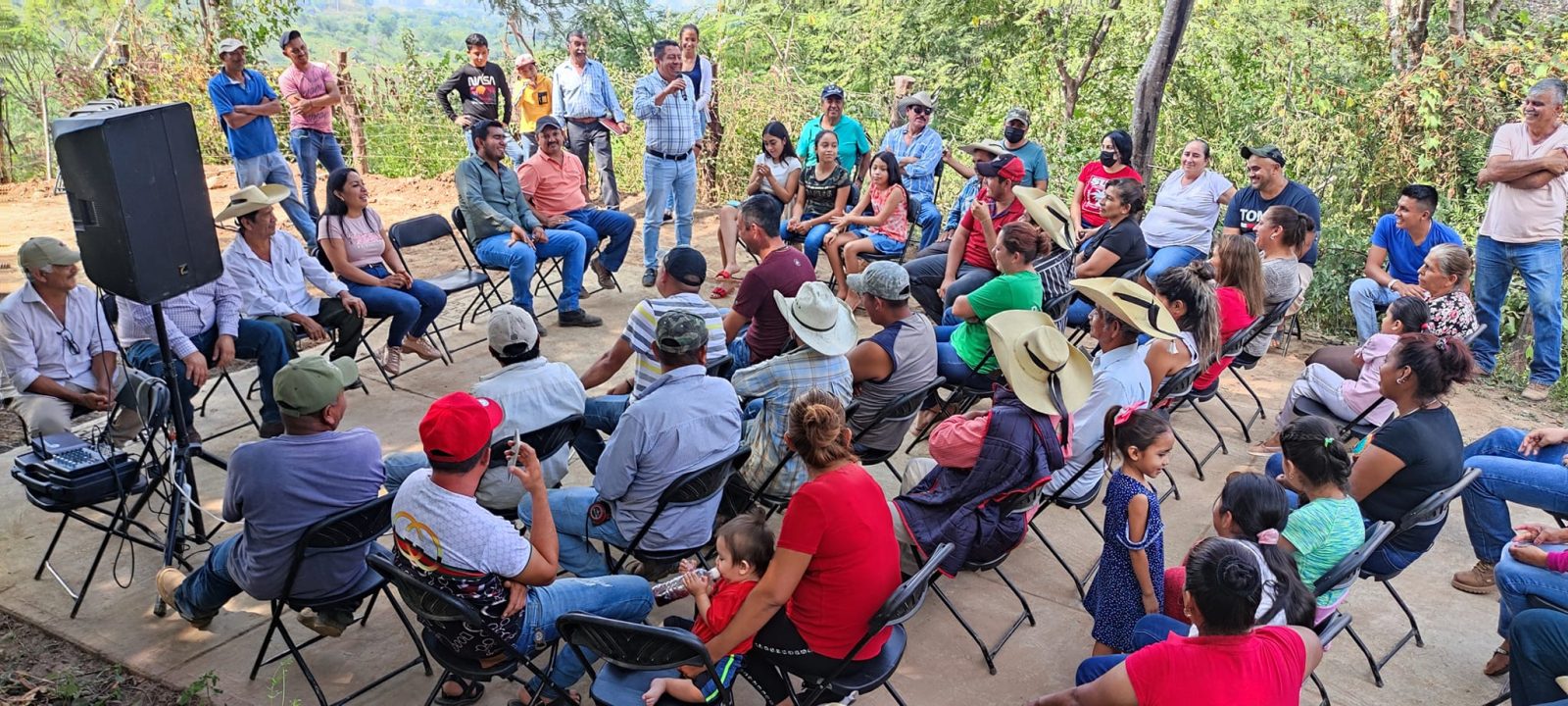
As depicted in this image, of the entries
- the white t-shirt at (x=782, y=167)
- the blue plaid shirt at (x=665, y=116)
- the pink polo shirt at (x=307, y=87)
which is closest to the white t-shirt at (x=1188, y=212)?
the white t-shirt at (x=782, y=167)

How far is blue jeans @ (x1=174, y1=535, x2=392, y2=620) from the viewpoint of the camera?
3.48m

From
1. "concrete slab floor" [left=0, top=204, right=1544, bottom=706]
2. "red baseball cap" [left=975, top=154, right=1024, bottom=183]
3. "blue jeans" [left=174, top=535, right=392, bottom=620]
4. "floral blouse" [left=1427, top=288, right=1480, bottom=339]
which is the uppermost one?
"red baseball cap" [left=975, top=154, right=1024, bottom=183]

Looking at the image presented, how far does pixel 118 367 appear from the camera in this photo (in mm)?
4895

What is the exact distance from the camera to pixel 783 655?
10.0 feet

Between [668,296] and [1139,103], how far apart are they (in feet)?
16.3

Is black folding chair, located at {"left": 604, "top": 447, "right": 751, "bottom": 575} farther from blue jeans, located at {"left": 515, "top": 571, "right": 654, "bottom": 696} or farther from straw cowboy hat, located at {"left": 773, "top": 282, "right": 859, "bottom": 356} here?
straw cowboy hat, located at {"left": 773, "top": 282, "right": 859, "bottom": 356}


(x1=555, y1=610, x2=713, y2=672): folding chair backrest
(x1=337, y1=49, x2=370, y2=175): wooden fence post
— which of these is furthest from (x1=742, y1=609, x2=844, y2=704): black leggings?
(x1=337, y1=49, x2=370, y2=175): wooden fence post

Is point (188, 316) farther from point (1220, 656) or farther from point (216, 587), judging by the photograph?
point (1220, 656)

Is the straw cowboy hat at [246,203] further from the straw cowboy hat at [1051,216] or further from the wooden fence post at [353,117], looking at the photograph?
the wooden fence post at [353,117]

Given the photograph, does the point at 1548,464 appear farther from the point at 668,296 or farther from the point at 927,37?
the point at 927,37

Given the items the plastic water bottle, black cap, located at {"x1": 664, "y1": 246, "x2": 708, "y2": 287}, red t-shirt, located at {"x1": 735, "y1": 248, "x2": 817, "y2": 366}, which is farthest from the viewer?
red t-shirt, located at {"x1": 735, "y1": 248, "x2": 817, "y2": 366}

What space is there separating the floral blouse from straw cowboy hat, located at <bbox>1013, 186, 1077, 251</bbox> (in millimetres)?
1854

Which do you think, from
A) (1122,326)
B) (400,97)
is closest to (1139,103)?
(1122,326)

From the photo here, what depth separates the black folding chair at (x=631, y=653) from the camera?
2639 mm
